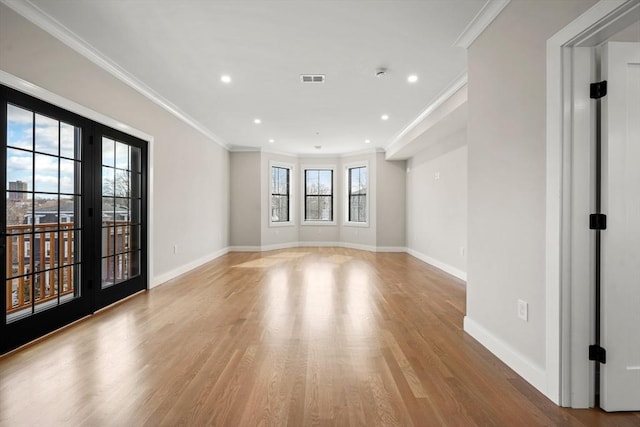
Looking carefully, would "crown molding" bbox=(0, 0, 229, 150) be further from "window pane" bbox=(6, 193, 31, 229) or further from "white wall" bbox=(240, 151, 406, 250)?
"white wall" bbox=(240, 151, 406, 250)

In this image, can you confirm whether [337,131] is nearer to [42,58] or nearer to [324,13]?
[324,13]

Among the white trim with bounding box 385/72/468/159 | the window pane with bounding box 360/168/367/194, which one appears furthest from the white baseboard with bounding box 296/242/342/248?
the white trim with bounding box 385/72/468/159

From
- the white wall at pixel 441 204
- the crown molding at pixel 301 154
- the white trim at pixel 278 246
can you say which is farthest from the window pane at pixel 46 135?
the white trim at pixel 278 246

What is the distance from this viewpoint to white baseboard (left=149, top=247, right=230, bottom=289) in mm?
4684

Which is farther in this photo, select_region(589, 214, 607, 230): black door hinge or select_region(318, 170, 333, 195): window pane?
select_region(318, 170, 333, 195): window pane

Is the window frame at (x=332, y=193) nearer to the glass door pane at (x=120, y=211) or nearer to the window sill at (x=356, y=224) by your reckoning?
the window sill at (x=356, y=224)

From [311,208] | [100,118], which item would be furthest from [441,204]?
[100,118]

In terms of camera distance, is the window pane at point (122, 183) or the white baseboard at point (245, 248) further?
Answer: the white baseboard at point (245, 248)

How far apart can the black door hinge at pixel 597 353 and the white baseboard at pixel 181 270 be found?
15.7ft

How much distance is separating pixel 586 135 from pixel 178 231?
531 cm

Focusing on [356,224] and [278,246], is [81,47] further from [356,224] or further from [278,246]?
[356,224]

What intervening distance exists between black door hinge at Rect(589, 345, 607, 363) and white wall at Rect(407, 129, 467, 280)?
340 centimetres

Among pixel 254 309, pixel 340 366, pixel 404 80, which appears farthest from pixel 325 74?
pixel 340 366

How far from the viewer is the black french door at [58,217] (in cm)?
254
